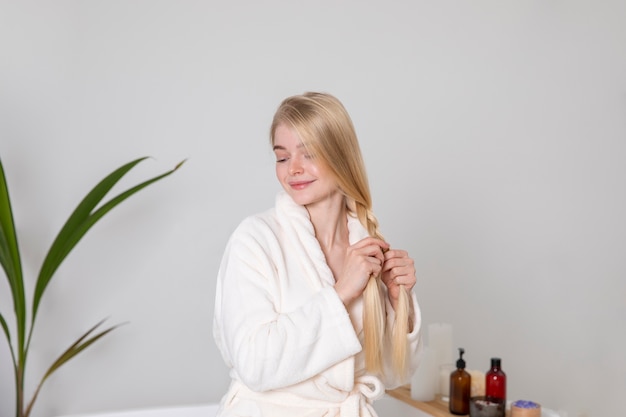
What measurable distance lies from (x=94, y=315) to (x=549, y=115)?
7.11 ft

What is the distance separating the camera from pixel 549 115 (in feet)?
11.0

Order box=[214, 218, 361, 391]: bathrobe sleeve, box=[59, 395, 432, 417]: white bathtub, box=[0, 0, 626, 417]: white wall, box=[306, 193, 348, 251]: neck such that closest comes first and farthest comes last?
box=[214, 218, 361, 391]: bathrobe sleeve → box=[306, 193, 348, 251]: neck → box=[59, 395, 432, 417]: white bathtub → box=[0, 0, 626, 417]: white wall

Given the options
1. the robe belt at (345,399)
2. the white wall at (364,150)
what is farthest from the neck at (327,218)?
the white wall at (364,150)

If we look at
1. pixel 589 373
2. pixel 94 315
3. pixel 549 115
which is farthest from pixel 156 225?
pixel 589 373

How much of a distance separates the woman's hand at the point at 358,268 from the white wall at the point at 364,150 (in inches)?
52.8

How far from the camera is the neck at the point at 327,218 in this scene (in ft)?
5.68

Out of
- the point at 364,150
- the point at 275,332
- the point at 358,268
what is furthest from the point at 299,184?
the point at 364,150

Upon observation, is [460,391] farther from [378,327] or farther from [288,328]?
[288,328]

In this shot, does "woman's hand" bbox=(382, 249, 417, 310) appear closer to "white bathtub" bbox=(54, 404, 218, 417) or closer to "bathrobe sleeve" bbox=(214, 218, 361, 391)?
"bathrobe sleeve" bbox=(214, 218, 361, 391)

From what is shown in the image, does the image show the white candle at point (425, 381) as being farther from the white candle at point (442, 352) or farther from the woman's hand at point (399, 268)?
the woman's hand at point (399, 268)

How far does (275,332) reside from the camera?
1.48 metres

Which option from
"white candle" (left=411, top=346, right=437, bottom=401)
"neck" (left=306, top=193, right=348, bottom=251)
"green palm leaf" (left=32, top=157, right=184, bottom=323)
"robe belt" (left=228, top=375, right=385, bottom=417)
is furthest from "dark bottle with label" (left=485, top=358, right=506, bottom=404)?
"green palm leaf" (left=32, top=157, right=184, bottom=323)

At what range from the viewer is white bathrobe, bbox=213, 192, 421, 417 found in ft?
4.88

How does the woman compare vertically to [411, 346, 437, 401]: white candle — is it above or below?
above
